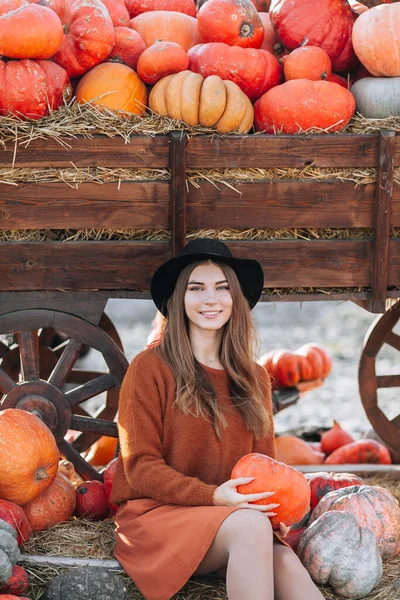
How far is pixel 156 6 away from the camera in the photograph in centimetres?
489

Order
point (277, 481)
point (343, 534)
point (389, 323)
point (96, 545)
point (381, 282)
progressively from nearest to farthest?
1. point (277, 481)
2. point (343, 534)
3. point (96, 545)
4. point (381, 282)
5. point (389, 323)

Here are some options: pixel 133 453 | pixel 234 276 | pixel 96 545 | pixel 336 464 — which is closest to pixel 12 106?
pixel 234 276

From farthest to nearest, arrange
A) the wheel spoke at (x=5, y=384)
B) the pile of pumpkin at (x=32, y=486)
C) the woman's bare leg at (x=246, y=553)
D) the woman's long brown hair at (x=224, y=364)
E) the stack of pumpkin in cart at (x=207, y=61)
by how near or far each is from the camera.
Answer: the wheel spoke at (x=5, y=384) → the stack of pumpkin in cart at (x=207, y=61) → the pile of pumpkin at (x=32, y=486) → the woman's long brown hair at (x=224, y=364) → the woman's bare leg at (x=246, y=553)

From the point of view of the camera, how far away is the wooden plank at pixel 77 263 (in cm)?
414

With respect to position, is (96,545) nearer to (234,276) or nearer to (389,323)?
(234,276)

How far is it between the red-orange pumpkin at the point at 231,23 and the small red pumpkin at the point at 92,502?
2.43 m

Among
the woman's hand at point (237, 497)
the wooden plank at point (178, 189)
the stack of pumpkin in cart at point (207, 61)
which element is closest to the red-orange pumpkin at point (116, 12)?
the stack of pumpkin in cart at point (207, 61)

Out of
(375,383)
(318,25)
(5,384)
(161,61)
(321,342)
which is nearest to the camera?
(161,61)

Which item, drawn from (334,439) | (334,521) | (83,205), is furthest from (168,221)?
(334,439)

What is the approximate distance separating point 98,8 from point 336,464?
125 inches

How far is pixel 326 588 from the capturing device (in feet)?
11.5

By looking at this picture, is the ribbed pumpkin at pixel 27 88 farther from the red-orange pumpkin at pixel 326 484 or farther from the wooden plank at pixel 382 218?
the red-orange pumpkin at pixel 326 484

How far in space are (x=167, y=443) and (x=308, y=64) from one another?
83.8 inches

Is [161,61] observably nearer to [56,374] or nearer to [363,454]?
[56,374]
